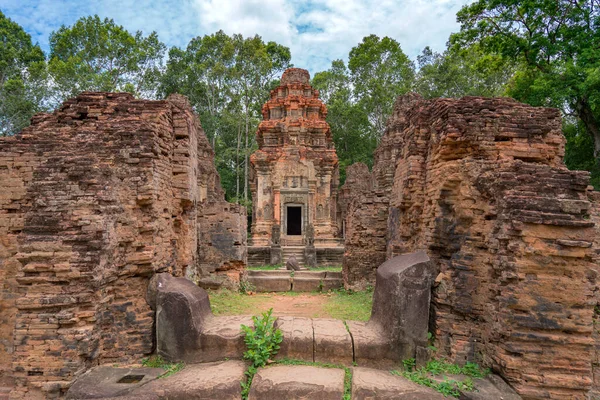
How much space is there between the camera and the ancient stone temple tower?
2094 centimetres

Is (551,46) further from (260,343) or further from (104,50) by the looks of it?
(104,50)

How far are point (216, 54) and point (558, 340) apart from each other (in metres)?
31.7

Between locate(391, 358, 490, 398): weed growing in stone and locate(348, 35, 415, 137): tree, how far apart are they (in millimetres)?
29030

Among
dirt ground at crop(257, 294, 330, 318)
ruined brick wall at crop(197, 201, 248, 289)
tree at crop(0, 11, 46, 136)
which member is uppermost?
tree at crop(0, 11, 46, 136)

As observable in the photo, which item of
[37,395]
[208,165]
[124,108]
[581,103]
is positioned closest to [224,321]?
[37,395]

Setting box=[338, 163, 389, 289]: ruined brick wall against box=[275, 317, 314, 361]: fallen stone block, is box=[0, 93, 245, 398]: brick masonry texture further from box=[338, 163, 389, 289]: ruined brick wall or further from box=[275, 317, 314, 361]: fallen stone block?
box=[338, 163, 389, 289]: ruined brick wall

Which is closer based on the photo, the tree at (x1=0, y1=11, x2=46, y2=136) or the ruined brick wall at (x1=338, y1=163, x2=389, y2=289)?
the ruined brick wall at (x1=338, y1=163, x2=389, y2=289)

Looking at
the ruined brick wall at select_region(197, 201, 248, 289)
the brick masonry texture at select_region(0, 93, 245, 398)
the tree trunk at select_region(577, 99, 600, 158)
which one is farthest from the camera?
the tree trunk at select_region(577, 99, 600, 158)

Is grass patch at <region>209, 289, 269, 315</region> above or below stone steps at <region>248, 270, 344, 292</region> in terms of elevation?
above

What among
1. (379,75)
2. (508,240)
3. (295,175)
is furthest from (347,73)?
(508,240)

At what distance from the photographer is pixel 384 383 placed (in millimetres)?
4137

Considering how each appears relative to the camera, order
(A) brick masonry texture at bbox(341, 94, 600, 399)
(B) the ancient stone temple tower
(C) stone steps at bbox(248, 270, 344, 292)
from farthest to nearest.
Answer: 1. (B) the ancient stone temple tower
2. (C) stone steps at bbox(248, 270, 344, 292)
3. (A) brick masonry texture at bbox(341, 94, 600, 399)

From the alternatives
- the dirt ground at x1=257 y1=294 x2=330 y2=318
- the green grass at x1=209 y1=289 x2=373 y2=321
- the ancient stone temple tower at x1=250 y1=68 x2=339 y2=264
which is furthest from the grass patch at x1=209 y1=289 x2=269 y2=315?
the ancient stone temple tower at x1=250 y1=68 x2=339 y2=264

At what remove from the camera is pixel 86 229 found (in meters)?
4.45
